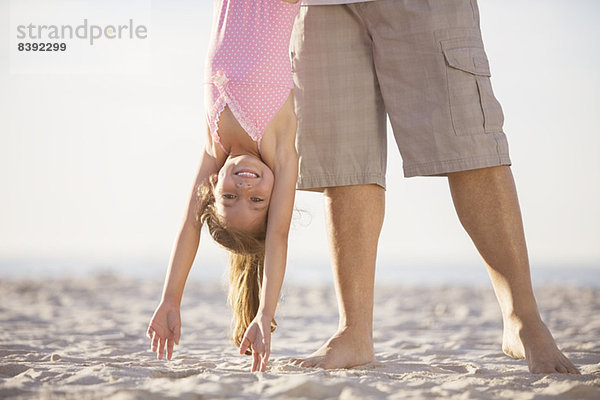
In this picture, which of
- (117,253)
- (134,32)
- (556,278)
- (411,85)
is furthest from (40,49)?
(117,253)

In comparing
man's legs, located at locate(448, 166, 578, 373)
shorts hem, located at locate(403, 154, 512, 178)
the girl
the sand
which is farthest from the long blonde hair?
man's legs, located at locate(448, 166, 578, 373)

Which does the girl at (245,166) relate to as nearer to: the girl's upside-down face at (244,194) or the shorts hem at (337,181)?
the girl's upside-down face at (244,194)

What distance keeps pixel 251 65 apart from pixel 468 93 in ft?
2.95

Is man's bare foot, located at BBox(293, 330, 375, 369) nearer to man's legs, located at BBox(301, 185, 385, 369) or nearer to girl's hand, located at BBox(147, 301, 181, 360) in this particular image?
man's legs, located at BBox(301, 185, 385, 369)

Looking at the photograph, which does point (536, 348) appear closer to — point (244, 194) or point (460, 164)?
point (460, 164)

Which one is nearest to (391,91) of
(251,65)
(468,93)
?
(468,93)

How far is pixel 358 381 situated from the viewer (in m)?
2.08

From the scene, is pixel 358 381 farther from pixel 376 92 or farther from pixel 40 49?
pixel 40 49

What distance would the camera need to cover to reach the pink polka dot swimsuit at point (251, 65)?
2.80m

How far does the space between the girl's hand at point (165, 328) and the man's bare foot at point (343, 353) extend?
503 millimetres

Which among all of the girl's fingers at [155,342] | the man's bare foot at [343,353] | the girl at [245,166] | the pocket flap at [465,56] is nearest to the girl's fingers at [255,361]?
the girl at [245,166]

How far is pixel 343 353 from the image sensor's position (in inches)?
105

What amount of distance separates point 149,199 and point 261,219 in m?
17.5

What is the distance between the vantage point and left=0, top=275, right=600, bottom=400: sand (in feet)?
6.25
